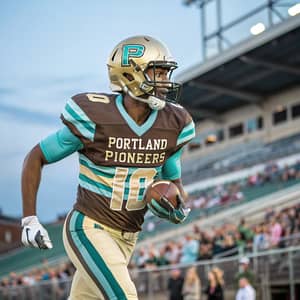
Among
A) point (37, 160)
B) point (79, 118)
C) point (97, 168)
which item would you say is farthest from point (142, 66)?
point (37, 160)

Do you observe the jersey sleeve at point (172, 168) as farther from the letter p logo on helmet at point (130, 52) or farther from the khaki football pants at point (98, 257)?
the letter p logo on helmet at point (130, 52)

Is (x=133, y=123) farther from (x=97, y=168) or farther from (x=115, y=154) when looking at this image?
(x=97, y=168)

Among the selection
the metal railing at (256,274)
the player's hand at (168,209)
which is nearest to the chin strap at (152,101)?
the player's hand at (168,209)

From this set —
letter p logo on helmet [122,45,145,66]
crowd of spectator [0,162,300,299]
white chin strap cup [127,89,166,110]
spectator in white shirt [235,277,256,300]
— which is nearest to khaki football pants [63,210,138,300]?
white chin strap cup [127,89,166,110]

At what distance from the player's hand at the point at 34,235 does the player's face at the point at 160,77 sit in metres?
1.05

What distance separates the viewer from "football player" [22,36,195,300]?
4.66m

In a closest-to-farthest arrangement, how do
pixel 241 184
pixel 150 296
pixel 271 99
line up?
pixel 150 296 → pixel 241 184 → pixel 271 99

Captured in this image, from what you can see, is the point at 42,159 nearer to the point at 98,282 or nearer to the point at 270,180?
the point at 98,282

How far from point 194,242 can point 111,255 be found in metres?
10.8

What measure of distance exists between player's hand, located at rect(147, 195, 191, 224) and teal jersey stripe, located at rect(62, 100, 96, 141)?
1.81ft

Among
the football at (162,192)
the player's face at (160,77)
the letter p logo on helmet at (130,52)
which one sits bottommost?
the football at (162,192)

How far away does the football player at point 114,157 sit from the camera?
183 inches

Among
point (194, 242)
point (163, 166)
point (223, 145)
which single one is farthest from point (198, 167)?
point (163, 166)

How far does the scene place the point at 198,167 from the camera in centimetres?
3384
